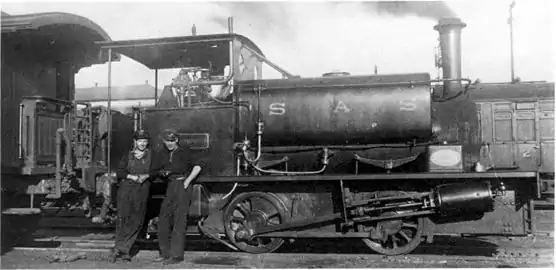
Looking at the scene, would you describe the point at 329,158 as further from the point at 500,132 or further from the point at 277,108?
the point at 500,132

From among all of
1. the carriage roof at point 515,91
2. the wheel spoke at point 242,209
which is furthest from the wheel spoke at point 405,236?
the carriage roof at point 515,91

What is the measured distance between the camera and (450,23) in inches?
303

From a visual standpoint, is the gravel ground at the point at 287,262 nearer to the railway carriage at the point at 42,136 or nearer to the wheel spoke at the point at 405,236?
the wheel spoke at the point at 405,236

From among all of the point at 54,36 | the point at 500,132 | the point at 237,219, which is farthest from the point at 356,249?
the point at 500,132

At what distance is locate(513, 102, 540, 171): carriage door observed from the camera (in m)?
12.2

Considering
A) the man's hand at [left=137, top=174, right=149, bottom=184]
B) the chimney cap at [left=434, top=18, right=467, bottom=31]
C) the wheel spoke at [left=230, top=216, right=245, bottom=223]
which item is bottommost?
the wheel spoke at [left=230, top=216, right=245, bottom=223]

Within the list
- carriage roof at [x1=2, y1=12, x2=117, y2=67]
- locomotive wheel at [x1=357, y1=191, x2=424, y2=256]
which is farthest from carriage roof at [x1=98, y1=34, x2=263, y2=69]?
locomotive wheel at [x1=357, y1=191, x2=424, y2=256]

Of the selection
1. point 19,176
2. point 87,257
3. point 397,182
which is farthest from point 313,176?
point 19,176

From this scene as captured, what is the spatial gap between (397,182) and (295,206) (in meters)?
1.38

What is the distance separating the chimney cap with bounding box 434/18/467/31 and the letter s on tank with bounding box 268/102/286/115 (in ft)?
8.39

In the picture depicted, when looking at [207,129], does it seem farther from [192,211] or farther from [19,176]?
[19,176]

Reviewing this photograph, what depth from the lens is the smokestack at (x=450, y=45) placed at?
766 cm

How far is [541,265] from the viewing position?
6.36 meters

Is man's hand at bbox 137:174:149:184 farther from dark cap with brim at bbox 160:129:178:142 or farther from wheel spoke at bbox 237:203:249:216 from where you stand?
wheel spoke at bbox 237:203:249:216
